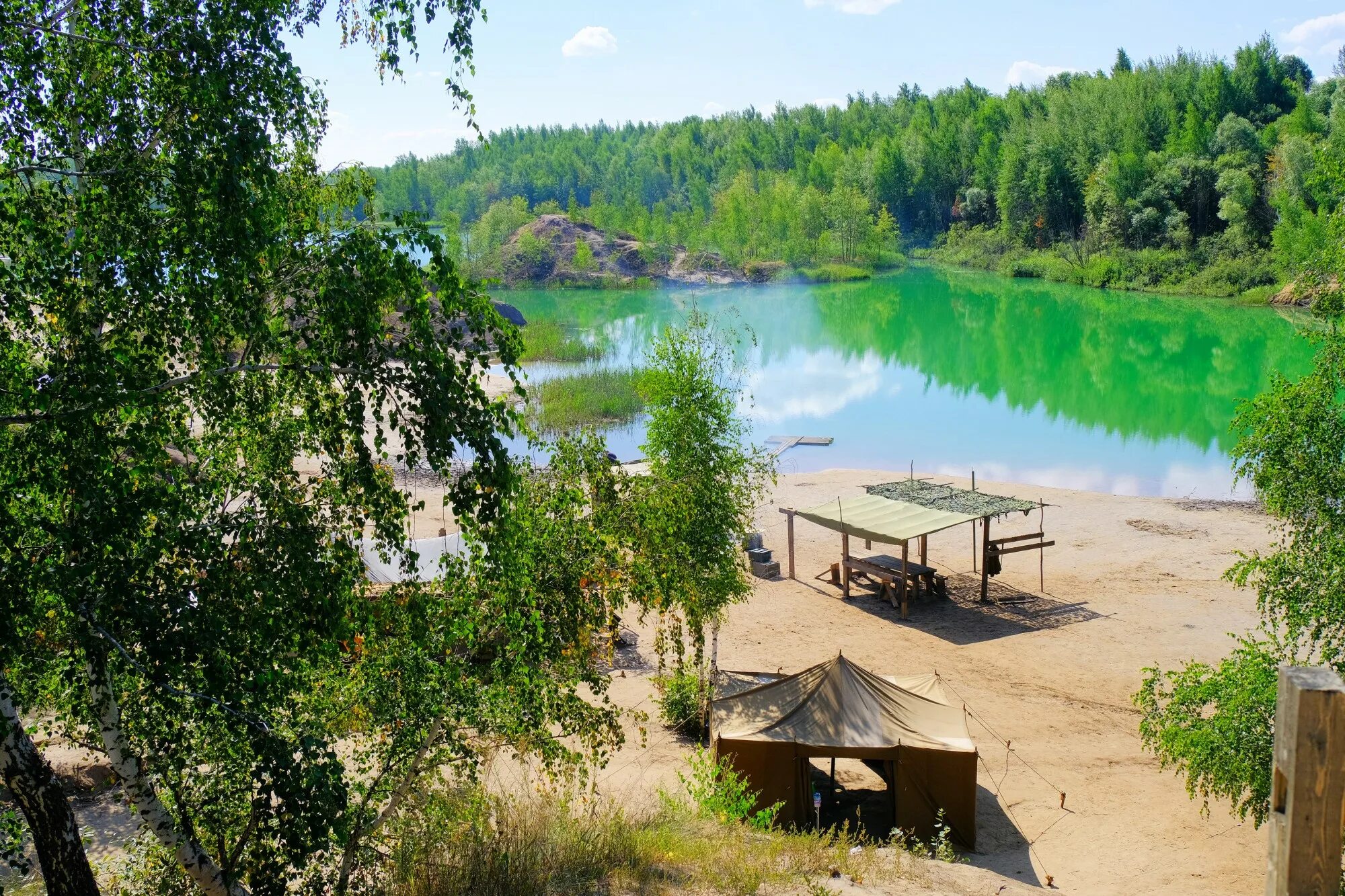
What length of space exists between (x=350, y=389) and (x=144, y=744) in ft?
8.09

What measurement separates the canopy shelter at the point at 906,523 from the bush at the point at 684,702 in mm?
5360

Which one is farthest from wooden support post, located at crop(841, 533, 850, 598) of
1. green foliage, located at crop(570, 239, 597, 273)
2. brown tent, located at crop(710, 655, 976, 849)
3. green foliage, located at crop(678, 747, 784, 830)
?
green foliage, located at crop(570, 239, 597, 273)

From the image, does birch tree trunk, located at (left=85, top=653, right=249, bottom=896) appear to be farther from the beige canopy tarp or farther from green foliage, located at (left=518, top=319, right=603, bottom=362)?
green foliage, located at (left=518, top=319, right=603, bottom=362)

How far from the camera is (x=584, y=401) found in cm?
3578

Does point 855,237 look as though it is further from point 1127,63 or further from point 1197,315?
point 1127,63

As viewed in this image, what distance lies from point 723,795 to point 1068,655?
8475 millimetres

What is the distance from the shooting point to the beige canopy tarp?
18.1 metres

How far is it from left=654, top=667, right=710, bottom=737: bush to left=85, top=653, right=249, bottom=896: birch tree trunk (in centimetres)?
801

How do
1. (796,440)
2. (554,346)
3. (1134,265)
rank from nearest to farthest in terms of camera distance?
(796,440), (554,346), (1134,265)

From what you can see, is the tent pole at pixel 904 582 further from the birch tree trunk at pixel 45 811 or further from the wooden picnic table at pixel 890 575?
the birch tree trunk at pixel 45 811

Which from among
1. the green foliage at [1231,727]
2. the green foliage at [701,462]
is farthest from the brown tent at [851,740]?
the green foliage at [1231,727]

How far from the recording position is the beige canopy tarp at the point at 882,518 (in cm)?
1808

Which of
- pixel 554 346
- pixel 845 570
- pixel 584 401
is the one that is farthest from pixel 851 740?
pixel 554 346

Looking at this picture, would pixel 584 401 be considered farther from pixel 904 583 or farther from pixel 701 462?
pixel 701 462
